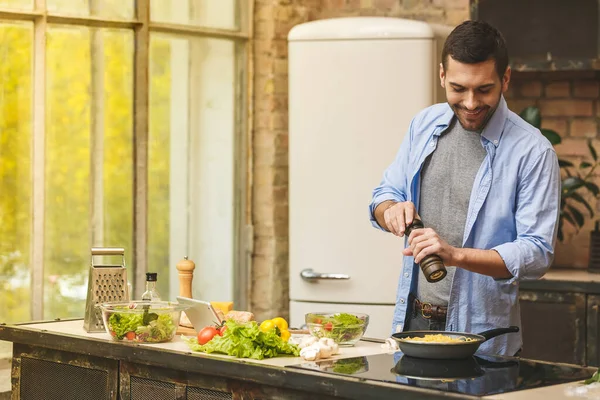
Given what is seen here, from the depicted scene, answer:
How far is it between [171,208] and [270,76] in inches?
36.4

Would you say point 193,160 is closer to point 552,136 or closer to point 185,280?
point 552,136

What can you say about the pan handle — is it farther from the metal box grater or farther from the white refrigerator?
the white refrigerator

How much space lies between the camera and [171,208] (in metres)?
5.28

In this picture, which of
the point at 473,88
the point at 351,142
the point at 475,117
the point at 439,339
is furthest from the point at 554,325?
the point at 439,339

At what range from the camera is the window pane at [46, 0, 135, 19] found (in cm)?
476

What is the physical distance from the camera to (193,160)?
538 centimetres

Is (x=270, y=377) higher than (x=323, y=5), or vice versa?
(x=323, y=5)

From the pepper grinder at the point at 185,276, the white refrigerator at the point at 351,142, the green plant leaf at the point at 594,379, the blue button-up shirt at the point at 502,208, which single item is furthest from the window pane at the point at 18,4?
the green plant leaf at the point at 594,379

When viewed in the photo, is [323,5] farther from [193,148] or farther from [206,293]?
[206,293]

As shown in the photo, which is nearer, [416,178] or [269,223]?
[416,178]

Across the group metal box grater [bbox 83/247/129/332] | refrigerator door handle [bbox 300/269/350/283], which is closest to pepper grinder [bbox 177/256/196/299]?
metal box grater [bbox 83/247/129/332]

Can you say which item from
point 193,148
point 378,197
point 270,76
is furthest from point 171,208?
point 378,197

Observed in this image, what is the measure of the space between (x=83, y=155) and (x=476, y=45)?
2527 mm

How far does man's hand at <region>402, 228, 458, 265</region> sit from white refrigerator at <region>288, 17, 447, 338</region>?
6.97 ft
